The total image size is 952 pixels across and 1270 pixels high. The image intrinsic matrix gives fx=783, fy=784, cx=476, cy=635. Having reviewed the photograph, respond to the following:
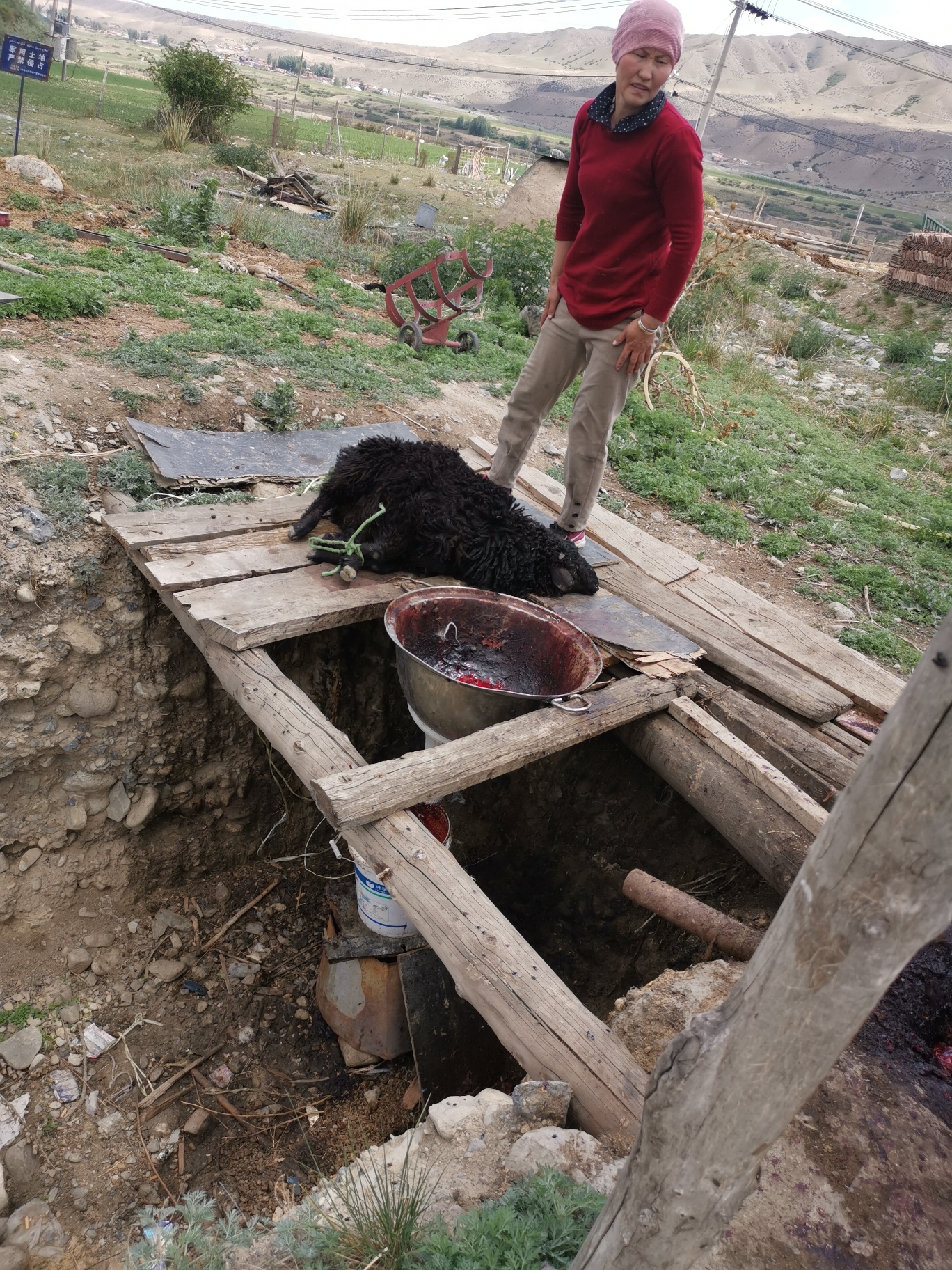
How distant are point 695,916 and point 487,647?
131 cm

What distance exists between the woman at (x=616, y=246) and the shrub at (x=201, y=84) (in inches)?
714

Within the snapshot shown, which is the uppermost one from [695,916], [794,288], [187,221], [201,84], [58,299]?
[201,84]

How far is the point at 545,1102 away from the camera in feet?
5.78

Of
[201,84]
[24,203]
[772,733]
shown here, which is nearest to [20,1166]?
[772,733]

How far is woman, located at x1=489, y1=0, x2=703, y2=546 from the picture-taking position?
2777mm

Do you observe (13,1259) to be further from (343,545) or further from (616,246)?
(616,246)

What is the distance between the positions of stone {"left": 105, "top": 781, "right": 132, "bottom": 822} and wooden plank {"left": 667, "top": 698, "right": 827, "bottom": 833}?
7.75 ft

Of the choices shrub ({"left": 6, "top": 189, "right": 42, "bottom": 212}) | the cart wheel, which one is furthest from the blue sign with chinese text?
the cart wheel

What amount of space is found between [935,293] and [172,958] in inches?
694

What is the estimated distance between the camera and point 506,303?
8.39 m

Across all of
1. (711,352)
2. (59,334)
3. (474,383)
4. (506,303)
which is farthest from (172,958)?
(711,352)

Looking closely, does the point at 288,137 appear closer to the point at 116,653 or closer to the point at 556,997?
the point at 116,653

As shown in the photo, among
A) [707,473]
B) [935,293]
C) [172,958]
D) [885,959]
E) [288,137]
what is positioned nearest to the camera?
[885,959]

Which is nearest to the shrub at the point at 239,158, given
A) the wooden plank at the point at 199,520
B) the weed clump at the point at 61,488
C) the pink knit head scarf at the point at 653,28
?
the weed clump at the point at 61,488
